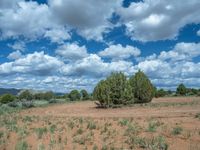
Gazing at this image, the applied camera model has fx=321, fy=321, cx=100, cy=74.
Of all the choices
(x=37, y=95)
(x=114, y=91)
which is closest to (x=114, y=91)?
(x=114, y=91)

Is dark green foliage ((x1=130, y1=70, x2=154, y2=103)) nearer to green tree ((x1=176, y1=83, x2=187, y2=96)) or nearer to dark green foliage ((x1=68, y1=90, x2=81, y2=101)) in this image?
dark green foliage ((x1=68, y1=90, x2=81, y2=101))

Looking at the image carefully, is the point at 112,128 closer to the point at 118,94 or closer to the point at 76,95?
the point at 118,94

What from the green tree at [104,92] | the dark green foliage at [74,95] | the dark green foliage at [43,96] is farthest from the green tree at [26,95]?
the green tree at [104,92]

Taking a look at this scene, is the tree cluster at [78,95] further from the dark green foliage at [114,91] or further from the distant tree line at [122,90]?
the dark green foliage at [114,91]

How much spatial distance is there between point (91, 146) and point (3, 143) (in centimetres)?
535

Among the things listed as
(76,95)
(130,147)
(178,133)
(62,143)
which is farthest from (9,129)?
(76,95)

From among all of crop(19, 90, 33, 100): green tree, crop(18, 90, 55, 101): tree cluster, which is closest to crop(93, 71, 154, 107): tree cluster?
crop(18, 90, 55, 101): tree cluster

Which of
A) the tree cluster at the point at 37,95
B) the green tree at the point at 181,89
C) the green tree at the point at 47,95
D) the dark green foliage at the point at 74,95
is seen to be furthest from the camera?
the green tree at the point at 181,89

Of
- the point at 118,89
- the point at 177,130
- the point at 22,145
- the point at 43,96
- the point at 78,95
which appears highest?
the point at 78,95

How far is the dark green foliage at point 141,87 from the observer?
50.0 m

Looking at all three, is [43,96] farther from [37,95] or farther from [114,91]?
[114,91]

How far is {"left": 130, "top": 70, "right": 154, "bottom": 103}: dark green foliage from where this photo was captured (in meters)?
50.0

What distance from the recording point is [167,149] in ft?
43.8

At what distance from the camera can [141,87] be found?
4994cm
